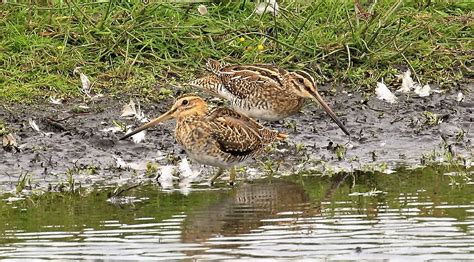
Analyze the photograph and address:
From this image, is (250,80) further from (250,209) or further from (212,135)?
(250,209)

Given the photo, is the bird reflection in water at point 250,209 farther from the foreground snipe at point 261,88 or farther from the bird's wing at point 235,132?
the foreground snipe at point 261,88

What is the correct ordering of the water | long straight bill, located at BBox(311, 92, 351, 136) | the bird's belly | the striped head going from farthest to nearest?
the bird's belly < the striped head < long straight bill, located at BBox(311, 92, 351, 136) < the water

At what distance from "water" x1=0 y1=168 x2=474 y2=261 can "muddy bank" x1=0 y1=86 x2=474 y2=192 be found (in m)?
0.59

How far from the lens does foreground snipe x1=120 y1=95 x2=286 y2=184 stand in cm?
919

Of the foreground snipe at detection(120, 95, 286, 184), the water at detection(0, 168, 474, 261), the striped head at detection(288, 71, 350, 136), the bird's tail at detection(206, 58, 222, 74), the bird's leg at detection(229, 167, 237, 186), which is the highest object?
the bird's tail at detection(206, 58, 222, 74)

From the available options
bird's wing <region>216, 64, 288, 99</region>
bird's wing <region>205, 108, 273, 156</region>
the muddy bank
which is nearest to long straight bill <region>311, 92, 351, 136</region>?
the muddy bank

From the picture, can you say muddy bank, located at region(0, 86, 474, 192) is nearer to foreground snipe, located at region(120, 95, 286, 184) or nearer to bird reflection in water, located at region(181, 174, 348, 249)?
foreground snipe, located at region(120, 95, 286, 184)

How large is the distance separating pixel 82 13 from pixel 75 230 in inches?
166

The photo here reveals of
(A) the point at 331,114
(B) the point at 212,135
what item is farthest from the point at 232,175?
(A) the point at 331,114

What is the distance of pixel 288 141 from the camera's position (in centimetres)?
1044

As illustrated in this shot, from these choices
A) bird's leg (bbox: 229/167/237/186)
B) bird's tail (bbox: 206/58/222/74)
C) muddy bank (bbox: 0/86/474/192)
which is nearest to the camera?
bird's leg (bbox: 229/167/237/186)

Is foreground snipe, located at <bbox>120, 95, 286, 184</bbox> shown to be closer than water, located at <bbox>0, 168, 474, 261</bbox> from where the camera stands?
Answer: No

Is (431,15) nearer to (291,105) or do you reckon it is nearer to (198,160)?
(291,105)

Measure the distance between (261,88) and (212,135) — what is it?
1632mm
